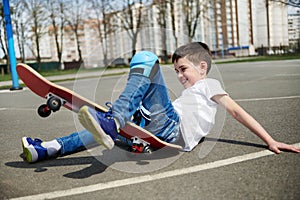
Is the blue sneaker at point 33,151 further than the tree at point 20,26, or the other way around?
the tree at point 20,26

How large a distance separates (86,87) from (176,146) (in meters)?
0.88

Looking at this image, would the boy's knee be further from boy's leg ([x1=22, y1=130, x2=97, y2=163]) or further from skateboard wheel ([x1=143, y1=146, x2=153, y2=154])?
boy's leg ([x1=22, y1=130, x2=97, y2=163])

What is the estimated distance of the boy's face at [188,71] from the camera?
2.73 meters

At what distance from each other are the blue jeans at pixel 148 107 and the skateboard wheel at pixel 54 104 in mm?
454

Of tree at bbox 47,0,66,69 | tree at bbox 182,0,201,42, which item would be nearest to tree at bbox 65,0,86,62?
tree at bbox 47,0,66,69

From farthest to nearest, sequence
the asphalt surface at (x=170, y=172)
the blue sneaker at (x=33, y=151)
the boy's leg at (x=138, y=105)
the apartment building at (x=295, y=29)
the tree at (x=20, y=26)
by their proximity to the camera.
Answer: the apartment building at (x=295, y=29), the tree at (x=20, y=26), the blue sneaker at (x=33, y=151), the boy's leg at (x=138, y=105), the asphalt surface at (x=170, y=172)

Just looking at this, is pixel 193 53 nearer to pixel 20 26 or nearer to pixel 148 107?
pixel 148 107

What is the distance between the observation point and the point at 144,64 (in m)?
2.33

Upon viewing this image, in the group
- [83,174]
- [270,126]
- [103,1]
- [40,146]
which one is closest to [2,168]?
[40,146]

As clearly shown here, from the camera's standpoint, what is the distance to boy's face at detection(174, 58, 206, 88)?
2730 mm

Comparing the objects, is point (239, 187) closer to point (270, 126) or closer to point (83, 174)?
point (83, 174)

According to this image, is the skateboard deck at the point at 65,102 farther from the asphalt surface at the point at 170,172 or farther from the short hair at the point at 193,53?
the short hair at the point at 193,53

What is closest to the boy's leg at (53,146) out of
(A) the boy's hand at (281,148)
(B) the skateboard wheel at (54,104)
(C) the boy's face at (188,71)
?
(B) the skateboard wheel at (54,104)

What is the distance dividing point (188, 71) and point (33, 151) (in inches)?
50.9
